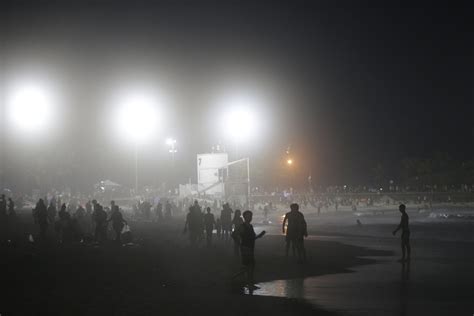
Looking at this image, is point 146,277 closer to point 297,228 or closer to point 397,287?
point 297,228

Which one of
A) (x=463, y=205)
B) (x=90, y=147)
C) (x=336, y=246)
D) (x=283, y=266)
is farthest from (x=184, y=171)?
(x=283, y=266)

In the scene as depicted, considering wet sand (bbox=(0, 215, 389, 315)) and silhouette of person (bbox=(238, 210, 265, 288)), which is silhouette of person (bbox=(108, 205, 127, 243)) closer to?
wet sand (bbox=(0, 215, 389, 315))

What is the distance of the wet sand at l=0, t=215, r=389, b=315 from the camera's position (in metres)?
10.8

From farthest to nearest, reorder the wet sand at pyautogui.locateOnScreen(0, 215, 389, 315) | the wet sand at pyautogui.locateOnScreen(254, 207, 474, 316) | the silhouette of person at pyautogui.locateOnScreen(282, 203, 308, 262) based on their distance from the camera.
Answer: the silhouette of person at pyautogui.locateOnScreen(282, 203, 308, 262) < the wet sand at pyautogui.locateOnScreen(254, 207, 474, 316) < the wet sand at pyautogui.locateOnScreen(0, 215, 389, 315)

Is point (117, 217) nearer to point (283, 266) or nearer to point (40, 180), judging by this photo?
point (283, 266)

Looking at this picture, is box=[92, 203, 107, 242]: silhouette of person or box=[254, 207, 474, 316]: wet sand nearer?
box=[254, 207, 474, 316]: wet sand

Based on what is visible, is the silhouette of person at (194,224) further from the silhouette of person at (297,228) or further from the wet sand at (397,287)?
the wet sand at (397,287)

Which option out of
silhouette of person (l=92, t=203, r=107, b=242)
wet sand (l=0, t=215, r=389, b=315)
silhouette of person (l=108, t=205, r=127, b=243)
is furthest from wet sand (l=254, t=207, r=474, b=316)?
silhouette of person (l=92, t=203, r=107, b=242)

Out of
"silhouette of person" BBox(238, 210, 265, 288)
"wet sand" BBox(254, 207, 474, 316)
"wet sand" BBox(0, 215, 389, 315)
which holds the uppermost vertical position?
"silhouette of person" BBox(238, 210, 265, 288)

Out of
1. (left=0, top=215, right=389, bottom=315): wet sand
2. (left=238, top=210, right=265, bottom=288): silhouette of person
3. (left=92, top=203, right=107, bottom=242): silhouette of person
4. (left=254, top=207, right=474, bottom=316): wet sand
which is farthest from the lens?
(left=92, top=203, right=107, bottom=242): silhouette of person

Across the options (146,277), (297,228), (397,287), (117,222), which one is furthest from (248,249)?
(117,222)

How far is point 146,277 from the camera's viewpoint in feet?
48.3

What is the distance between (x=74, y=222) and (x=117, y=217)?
1.73 metres

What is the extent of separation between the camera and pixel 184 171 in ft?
381
